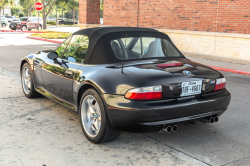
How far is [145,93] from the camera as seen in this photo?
363cm

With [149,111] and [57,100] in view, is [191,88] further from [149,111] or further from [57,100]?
[57,100]

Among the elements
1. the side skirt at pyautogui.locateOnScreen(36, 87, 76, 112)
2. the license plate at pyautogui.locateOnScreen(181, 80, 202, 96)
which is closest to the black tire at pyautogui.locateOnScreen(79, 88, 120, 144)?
the side skirt at pyautogui.locateOnScreen(36, 87, 76, 112)

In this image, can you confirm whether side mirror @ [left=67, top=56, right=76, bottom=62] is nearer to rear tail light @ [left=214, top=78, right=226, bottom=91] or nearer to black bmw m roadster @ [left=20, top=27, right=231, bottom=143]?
black bmw m roadster @ [left=20, top=27, right=231, bottom=143]

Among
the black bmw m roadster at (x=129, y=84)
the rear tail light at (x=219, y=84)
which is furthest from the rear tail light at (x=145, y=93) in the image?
the rear tail light at (x=219, y=84)

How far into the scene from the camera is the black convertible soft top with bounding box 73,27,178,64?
4.31m

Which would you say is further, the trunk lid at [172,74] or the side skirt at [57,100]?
the side skirt at [57,100]

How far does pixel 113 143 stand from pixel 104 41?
4.68ft

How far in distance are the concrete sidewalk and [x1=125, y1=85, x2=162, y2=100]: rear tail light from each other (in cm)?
73

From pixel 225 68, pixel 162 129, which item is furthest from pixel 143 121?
pixel 225 68

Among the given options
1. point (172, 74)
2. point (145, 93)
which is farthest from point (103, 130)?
point (172, 74)

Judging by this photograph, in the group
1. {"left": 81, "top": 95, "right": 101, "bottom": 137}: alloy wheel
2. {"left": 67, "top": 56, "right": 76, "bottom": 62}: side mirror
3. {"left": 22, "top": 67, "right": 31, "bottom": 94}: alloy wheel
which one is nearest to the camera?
{"left": 81, "top": 95, "right": 101, "bottom": 137}: alloy wheel

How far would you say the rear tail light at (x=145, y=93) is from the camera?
3627 mm

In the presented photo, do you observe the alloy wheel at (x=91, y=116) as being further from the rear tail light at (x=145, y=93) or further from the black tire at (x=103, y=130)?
the rear tail light at (x=145, y=93)

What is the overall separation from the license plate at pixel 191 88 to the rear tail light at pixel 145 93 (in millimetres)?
338
